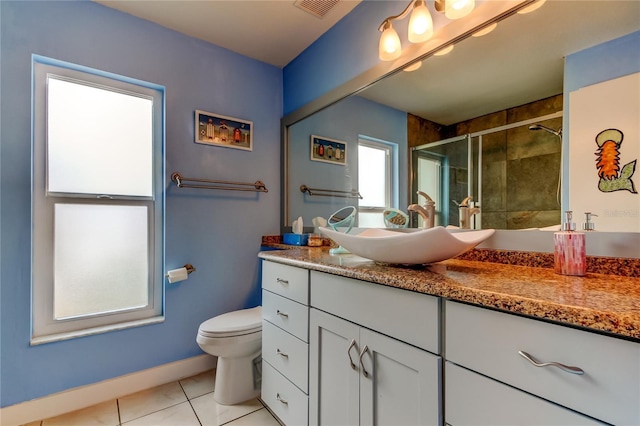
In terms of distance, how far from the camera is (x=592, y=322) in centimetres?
53

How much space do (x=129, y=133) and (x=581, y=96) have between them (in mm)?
2355

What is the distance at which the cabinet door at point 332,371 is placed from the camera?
1.03 metres

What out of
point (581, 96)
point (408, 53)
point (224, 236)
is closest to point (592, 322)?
point (581, 96)

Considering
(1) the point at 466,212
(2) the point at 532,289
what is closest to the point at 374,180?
(1) the point at 466,212

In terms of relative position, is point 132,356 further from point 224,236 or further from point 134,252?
point 224,236

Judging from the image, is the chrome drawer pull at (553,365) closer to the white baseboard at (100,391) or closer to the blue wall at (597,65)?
the blue wall at (597,65)

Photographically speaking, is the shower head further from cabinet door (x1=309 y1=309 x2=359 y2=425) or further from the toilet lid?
the toilet lid

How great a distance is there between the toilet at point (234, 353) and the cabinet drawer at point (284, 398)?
0.62ft

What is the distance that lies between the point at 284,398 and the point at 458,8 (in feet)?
6.25

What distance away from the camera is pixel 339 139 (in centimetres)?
207

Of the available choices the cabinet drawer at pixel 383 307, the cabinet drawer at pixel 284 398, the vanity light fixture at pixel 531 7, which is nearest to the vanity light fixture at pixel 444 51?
the vanity light fixture at pixel 531 7

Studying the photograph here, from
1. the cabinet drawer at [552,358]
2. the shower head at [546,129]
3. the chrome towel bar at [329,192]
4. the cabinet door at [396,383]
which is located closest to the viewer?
the cabinet drawer at [552,358]

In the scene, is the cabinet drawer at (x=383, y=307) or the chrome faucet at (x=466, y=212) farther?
the chrome faucet at (x=466, y=212)

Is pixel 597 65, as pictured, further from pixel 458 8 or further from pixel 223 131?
pixel 223 131
